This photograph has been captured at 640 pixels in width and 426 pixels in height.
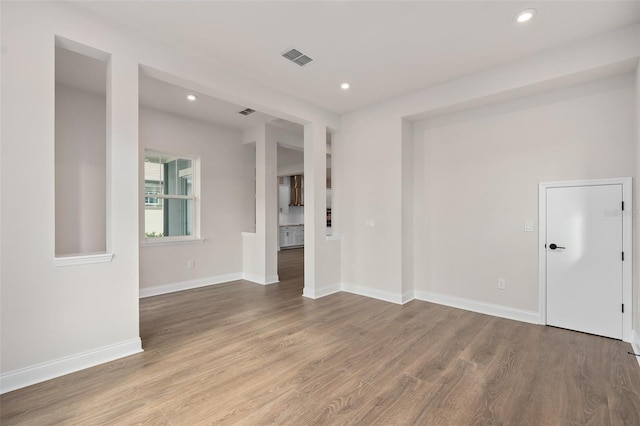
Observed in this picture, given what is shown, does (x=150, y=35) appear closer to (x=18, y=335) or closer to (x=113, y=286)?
(x=113, y=286)

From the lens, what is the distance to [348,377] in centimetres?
243

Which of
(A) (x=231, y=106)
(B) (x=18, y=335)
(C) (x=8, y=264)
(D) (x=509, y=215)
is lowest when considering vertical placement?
(B) (x=18, y=335)

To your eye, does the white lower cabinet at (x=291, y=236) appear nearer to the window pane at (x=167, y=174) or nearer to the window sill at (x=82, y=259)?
the window pane at (x=167, y=174)

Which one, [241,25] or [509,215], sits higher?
[241,25]

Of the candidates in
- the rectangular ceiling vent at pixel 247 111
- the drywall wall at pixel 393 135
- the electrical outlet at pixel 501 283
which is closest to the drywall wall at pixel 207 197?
the rectangular ceiling vent at pixel 247 111

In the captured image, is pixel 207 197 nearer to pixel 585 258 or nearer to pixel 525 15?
pixel 525 15

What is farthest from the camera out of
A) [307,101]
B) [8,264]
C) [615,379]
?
[307,101]

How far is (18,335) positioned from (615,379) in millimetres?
4588

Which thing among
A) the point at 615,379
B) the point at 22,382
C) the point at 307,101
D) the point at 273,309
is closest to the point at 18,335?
the point at 22,382

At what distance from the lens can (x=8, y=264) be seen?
2197mm

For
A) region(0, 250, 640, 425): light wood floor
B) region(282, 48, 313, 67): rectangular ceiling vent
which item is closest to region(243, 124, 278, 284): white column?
region(0, 250, 640, 425): light wood floor

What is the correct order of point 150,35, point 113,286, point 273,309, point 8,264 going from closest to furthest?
1. point 8,264
2. point 113,286
3. point 150,35
4. point 273,309

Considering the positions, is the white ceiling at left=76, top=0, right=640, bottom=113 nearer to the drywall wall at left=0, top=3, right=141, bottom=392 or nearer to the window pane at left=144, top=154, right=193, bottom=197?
the drywall wall at left=0, top=3, right=141, bottom=392

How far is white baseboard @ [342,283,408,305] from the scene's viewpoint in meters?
4.43
